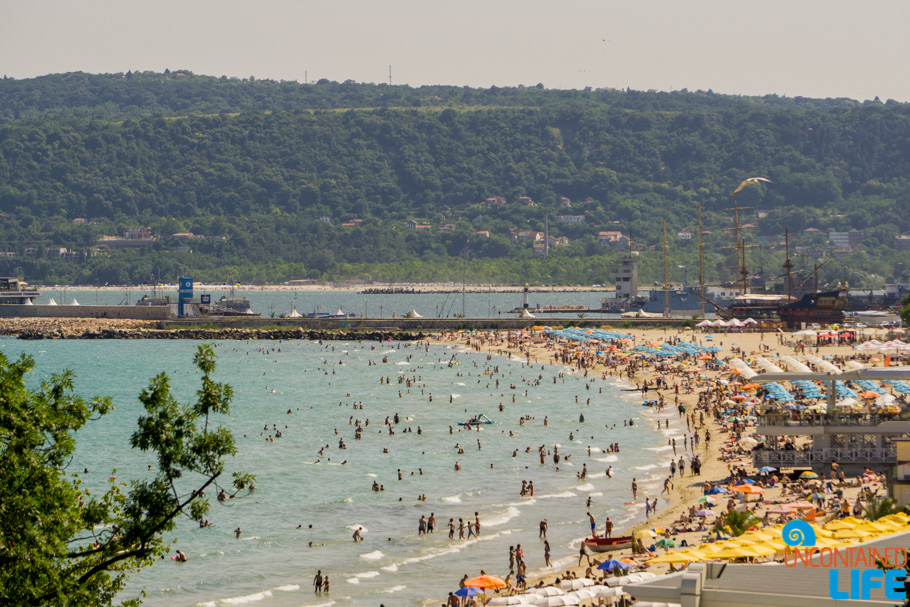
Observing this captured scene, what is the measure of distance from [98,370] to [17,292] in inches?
2189

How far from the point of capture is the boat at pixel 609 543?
34406 millimetres

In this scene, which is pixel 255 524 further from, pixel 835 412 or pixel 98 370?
pixel 98 370

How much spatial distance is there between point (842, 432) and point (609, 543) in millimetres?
10692

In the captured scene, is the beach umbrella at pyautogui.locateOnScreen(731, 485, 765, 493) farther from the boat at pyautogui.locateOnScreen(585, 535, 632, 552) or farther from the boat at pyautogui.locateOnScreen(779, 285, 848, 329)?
the boat at pyautogui.locateOnScreen(779, 285, 848, 329)

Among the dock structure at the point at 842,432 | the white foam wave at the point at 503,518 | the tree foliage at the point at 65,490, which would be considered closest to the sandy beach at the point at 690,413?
the dock structure at the point at 842,432

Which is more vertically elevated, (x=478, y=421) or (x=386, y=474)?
(x=478, y=421)

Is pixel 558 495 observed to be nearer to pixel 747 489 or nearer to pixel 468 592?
pixel 747 489

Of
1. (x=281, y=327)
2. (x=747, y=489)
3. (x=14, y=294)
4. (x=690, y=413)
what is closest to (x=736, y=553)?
(x=747, y=489)

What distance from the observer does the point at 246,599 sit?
1249 inches

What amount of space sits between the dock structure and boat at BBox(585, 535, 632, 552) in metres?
8.44

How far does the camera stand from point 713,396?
66062 millimetres

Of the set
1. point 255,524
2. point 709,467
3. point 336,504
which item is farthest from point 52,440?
A: point 709,467

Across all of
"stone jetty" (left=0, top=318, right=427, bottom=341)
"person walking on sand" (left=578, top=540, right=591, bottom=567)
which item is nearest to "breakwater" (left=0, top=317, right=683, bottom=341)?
"stone jetty" (left=0, top=318, right=427, bottom=341)

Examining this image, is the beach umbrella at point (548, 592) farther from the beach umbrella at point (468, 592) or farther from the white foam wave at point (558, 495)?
the white foam wave at point (558, 495)
